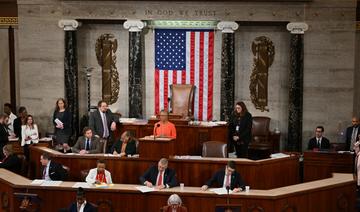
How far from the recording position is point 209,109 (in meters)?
18.1

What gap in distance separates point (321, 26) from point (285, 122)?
2988mm

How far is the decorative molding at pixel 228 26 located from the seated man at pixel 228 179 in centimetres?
635

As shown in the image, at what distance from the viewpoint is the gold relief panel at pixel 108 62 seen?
18.4 meters

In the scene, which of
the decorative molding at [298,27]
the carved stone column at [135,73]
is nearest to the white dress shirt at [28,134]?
the carved stone column at [135,73]

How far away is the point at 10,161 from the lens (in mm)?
13289

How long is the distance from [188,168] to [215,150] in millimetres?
1060

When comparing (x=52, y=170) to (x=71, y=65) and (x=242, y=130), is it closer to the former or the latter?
(x=242, y=130)

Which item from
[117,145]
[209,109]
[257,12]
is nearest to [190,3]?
[257,12]

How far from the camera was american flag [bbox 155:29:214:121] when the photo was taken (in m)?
18.0

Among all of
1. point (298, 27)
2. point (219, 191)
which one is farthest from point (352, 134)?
point (219, 191)

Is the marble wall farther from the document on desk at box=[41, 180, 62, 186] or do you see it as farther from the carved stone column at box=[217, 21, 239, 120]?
the document on desk at box=[41, 180, 62, 186]

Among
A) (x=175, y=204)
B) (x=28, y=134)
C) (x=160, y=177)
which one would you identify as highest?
(x=28, y=134)

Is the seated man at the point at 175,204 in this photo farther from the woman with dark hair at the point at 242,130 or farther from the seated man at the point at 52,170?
the woman with dark hair at the point at 242,130

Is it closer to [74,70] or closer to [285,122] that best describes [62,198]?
[74,70]
